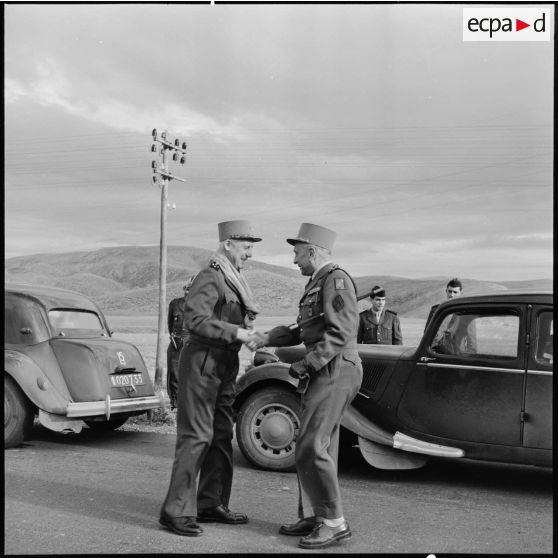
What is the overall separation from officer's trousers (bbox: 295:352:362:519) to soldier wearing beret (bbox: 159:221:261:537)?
22.4 inches

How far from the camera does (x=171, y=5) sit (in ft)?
17.2

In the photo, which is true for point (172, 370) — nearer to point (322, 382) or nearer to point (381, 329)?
point (381, 329)

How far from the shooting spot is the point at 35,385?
7996 millimetres

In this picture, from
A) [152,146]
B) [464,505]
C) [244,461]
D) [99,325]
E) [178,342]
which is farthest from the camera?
[152,146]

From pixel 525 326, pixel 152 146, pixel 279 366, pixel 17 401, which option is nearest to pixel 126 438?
pixel 17 401

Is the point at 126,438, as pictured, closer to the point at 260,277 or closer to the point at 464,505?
the point at 464,505

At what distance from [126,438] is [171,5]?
16.9 ft

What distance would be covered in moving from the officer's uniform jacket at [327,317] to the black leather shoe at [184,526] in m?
1.26

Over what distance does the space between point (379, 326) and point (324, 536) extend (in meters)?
5.34

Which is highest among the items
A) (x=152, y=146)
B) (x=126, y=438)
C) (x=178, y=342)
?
(x=152, y=146)

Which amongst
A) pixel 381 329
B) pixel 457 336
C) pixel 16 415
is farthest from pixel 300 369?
pixel 381 329

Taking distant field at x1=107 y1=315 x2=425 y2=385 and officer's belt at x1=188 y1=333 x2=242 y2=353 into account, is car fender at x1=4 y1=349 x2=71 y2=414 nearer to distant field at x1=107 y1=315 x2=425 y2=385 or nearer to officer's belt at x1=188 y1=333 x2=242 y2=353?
officer's belt at x1=188 y1=333 x2=242 y2=353

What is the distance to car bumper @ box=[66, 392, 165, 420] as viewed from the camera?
7.99 m

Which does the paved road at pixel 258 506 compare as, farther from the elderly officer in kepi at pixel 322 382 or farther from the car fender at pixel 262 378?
the car fender at pixel 262 378
